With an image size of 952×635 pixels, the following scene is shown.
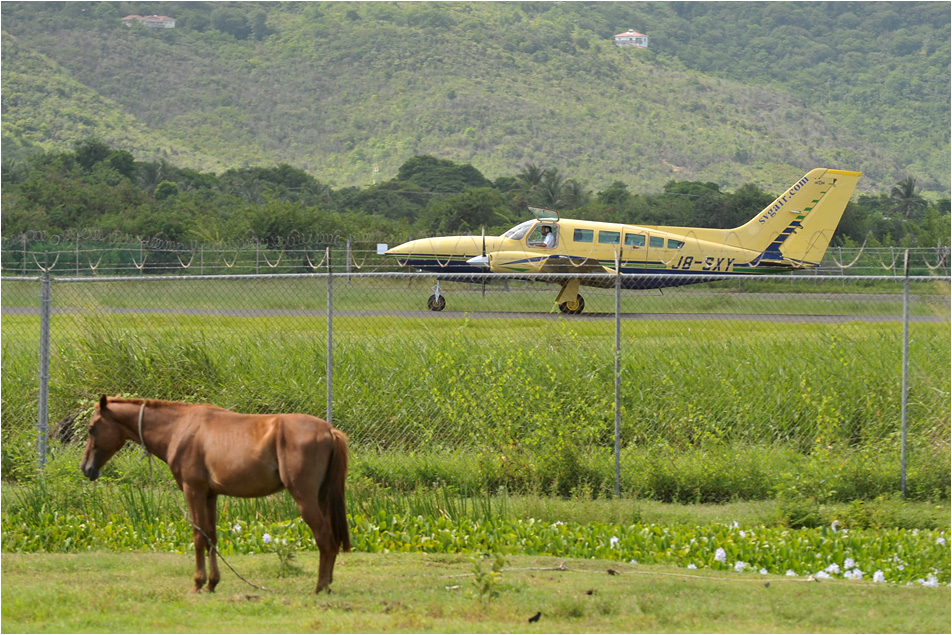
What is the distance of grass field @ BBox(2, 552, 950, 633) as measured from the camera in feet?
18.7

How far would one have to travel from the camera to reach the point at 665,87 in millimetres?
165625

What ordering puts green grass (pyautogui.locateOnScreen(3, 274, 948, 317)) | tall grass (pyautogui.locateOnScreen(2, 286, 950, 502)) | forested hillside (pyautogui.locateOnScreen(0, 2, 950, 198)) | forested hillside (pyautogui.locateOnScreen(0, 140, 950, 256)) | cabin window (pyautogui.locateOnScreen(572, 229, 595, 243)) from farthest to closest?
forested hillside (pyautogui.locateOnScreen(0, 2, 950, 198)) → forested hillside (pyautogui.locateOnScreen(0, 140, 950, 256)) → cabin window (pyautogui.locateOnScreen(572, 229, 595, 243)) → green grass (pyautogui.locateOnScreen(3, 274, 948, 317)) → tall grass (pyautogui.locateOnScreen(2, 286, 950, 502))

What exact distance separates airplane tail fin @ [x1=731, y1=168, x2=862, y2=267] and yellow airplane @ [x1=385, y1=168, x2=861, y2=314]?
3 centimetres

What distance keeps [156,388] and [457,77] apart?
15757 cm

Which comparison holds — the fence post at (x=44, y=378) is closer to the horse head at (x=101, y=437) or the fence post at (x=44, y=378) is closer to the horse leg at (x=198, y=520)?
the horse head at (x=101, y=437)

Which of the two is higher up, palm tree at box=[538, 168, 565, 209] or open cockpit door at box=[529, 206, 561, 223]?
palm tree at box=[538, 168, 565, 209]

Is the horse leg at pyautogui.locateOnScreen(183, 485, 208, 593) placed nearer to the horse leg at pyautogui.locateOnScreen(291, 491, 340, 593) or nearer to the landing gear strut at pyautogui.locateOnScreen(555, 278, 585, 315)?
the horse leg at pyautogui.locateOnScreen(291, 491, 340, 593)

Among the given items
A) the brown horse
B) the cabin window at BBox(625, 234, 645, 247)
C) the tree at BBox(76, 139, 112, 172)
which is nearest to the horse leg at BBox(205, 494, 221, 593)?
the brown horse

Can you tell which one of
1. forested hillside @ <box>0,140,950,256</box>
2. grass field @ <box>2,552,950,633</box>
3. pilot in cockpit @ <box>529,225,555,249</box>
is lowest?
grass field @ <box>2,552,950,633</box>

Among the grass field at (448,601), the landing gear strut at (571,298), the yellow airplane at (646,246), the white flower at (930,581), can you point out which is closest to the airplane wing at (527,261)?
the yellow airplane at (646,246)

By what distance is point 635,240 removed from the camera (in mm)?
27375

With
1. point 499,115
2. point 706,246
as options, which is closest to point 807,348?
A: point 706,246

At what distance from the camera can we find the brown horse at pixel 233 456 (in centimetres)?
589

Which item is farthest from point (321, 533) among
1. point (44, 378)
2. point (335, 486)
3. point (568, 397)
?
point (568, 397)
